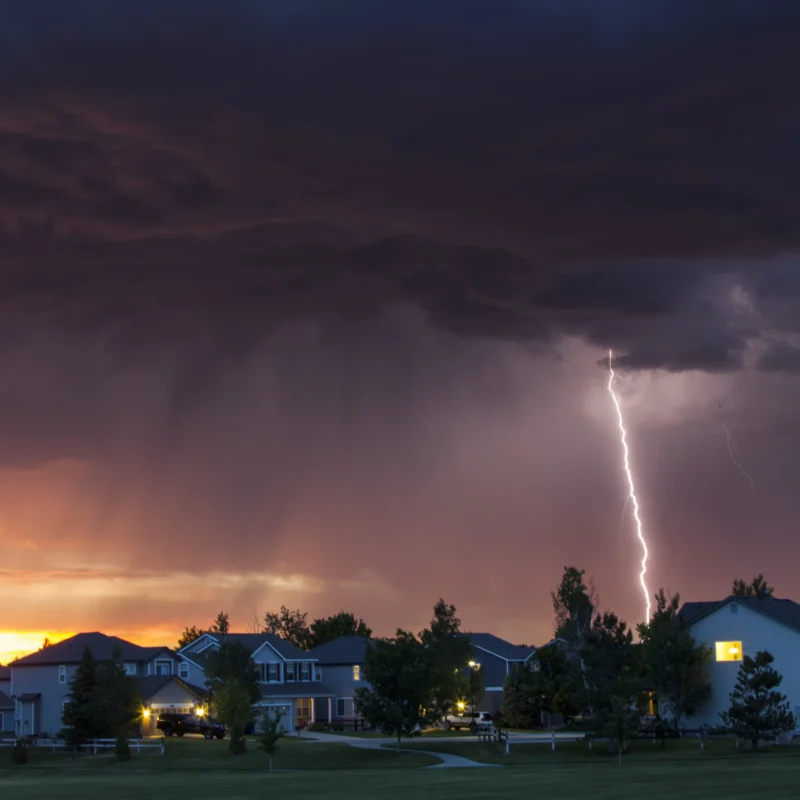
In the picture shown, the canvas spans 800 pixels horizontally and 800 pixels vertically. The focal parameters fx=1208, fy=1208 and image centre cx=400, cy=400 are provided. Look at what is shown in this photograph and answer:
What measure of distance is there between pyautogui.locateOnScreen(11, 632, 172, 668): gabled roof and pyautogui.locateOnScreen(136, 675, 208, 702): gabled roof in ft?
12.9

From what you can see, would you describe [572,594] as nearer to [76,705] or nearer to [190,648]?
[76,705]

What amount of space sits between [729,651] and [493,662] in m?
50.4

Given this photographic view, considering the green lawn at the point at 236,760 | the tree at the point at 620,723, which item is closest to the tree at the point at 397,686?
the green lawn at the point at 236,760

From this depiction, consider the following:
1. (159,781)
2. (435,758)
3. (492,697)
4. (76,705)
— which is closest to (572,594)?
(435,758)

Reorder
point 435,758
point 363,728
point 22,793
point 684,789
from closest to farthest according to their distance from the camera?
point 684,789 < point 22,793 < point 435,758 < point 363,728

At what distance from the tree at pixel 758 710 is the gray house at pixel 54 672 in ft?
199

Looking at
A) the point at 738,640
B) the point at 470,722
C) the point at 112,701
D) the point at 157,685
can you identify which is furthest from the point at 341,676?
the point at 738,640

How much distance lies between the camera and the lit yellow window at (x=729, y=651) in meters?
87.8

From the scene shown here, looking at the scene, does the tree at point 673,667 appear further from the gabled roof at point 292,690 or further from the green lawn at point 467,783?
the gabled roof at point 292,690

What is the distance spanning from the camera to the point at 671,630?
281ft

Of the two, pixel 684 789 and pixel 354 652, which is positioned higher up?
pixel 354 652

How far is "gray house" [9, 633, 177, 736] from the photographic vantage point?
383 ft

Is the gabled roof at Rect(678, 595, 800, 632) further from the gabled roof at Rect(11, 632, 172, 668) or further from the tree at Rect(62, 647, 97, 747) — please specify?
the gabled roof at Rect(11, 632, 172, 668)

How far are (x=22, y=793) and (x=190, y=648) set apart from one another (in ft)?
231
